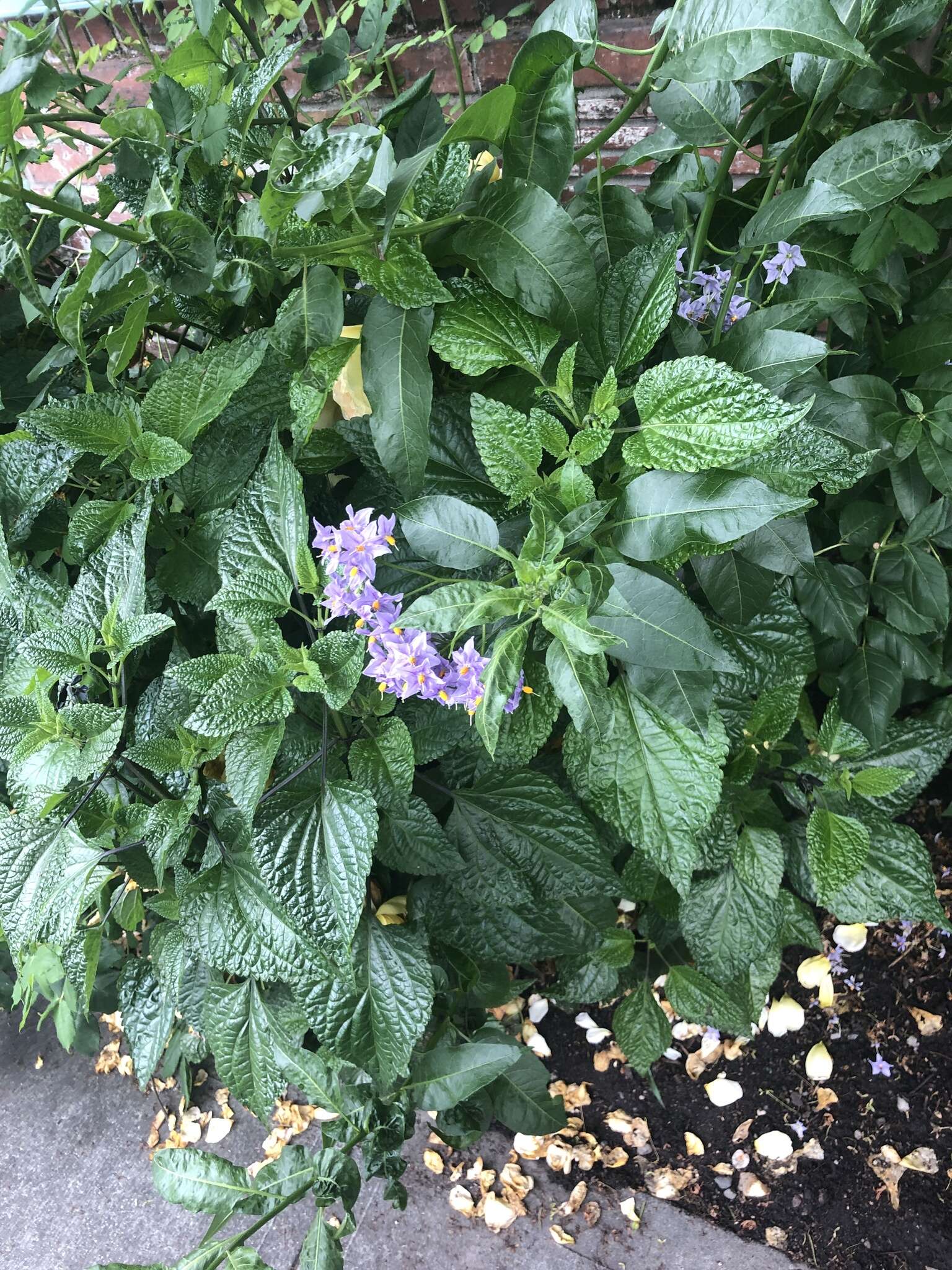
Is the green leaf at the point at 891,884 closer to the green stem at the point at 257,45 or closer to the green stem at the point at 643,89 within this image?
the green stem at the point at 643,89

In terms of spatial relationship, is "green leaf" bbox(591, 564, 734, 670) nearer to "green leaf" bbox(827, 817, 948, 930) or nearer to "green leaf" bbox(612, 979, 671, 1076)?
"green leaf" bbox(827, 817, 948, 930)

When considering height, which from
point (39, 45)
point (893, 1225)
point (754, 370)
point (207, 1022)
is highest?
point (39, 45)

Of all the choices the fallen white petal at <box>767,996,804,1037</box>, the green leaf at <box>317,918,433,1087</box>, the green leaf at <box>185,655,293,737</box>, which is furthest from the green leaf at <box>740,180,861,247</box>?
the fallen white petal at <box>767,996,804,1037</box>

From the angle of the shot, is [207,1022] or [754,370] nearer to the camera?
[754,370]

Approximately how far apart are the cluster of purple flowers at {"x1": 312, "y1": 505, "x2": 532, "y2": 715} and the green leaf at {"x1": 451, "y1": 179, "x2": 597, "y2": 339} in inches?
9.0

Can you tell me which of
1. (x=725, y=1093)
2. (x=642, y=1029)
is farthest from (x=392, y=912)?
(x=725, y=1093)

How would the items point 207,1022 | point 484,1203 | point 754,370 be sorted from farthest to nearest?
point 484,1203 < point 207,1022 < point 754,370

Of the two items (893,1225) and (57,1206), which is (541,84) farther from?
(57,1206)

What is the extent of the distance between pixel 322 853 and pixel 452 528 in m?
0.33

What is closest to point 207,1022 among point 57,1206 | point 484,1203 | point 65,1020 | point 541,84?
point 65,1020

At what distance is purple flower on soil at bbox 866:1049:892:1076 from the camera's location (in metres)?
1.46

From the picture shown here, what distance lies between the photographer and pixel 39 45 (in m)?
0.67

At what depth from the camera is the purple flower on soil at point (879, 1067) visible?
1457 mm

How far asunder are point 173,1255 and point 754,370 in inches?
67.0
